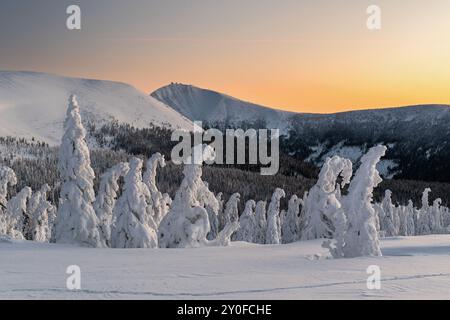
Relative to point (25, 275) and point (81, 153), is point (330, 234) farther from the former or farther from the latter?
point (25, 275)

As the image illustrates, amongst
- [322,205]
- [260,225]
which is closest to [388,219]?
[260,225]

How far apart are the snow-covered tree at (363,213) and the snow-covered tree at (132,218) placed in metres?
11.2

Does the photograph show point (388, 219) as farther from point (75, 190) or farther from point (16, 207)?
point (75, 190)

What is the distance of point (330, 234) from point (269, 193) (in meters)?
145

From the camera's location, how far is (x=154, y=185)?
3738 centimetres

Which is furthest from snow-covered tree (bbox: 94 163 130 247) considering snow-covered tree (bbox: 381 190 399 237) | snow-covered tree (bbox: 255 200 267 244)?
snow-covered tree (bbox: 381 190 399 237)

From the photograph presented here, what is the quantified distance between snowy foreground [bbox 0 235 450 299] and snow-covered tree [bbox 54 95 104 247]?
22.6 feet

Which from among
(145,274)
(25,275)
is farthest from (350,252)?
(25,275)

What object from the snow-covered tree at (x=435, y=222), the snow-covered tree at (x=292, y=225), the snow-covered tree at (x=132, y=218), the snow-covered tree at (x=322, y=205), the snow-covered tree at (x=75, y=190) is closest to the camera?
the snow-covered tree at (x=75, y=190)

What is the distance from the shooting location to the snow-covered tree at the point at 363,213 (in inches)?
802

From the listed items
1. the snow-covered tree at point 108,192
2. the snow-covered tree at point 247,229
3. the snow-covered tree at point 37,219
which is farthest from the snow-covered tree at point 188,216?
the snow-covered tree at point 247,229

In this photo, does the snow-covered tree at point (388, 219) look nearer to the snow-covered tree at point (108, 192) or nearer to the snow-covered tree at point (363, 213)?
the snow-covered tree at point (108, 192)

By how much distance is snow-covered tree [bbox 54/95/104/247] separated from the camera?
2714cm
